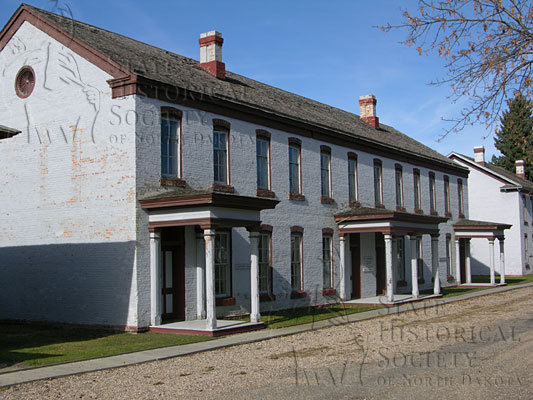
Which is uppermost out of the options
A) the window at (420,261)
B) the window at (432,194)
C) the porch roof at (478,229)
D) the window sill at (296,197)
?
the window at (432,194)

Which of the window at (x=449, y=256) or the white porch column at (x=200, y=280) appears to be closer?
the white porch column at (x=200, y=280)

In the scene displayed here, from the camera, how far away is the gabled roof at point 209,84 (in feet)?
57.6

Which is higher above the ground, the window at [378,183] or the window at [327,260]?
the window at [378,183]

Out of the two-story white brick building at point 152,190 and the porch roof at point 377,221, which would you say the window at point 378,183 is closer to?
the porch roof at point 377,221

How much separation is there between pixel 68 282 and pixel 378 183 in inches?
603

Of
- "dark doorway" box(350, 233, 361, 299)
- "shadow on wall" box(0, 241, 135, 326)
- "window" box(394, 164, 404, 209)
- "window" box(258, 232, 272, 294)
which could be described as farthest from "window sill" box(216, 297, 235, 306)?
"window" box(394, 164, 404, 209)

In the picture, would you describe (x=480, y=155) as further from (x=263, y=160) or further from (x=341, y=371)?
(x=341, y=371)

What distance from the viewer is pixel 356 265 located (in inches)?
1030

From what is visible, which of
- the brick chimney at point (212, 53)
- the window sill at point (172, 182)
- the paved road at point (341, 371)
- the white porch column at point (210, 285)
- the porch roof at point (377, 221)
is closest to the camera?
the paved road at point (341, 371)

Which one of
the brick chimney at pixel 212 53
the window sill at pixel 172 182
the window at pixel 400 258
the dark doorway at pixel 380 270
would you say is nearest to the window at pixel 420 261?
the window at pixel 400 258

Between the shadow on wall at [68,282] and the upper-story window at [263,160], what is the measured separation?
6.08 m

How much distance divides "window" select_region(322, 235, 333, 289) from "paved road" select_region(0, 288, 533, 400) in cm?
803

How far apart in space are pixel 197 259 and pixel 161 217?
226 cm

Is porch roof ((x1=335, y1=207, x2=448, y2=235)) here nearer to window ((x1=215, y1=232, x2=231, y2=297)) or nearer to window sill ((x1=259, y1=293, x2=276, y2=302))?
window sill ((x1=259, y1=293, x2=276, y2=302))
